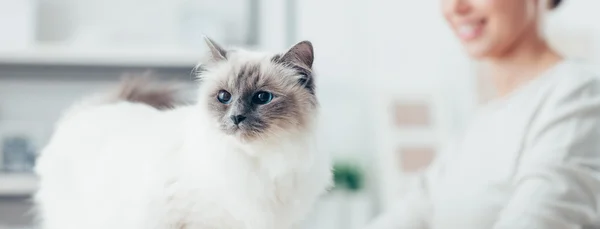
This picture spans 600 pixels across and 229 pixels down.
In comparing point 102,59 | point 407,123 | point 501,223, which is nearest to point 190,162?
point 501,223

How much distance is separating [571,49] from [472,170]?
1175 millimetres

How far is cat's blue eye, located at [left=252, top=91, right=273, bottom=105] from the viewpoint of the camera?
858 millimetres

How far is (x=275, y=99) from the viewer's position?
0.86 metres

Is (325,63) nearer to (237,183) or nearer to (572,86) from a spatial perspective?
(572,86)

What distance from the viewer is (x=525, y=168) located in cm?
112

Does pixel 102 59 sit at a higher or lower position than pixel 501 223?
higher

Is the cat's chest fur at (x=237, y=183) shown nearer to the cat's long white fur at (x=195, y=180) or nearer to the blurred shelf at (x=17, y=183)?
the cat's long white fur at (x=195, y=180)

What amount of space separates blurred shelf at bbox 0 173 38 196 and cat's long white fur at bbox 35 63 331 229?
4.29 feet

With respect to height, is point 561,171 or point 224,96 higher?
point 224,96

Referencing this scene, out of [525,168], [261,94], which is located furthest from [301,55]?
[525,168]

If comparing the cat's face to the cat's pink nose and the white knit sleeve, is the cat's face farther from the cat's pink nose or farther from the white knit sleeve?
the white knit sleeve

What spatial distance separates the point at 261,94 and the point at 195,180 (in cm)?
15

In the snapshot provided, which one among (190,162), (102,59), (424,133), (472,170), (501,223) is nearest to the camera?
(190,162)

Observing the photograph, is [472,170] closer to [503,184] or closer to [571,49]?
[503,184]
